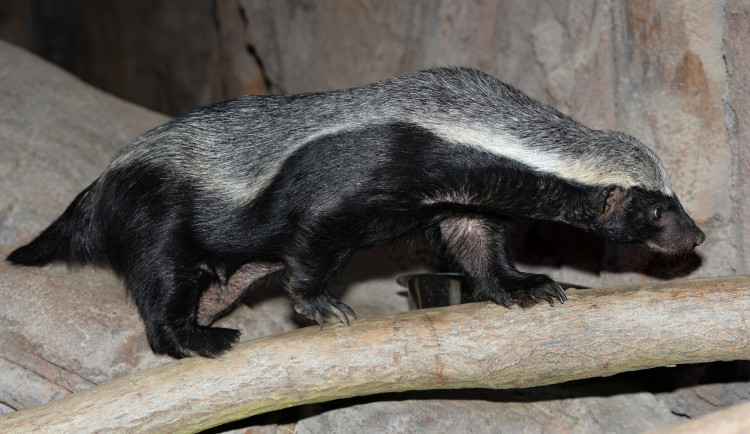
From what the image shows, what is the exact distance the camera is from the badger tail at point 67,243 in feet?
15.4

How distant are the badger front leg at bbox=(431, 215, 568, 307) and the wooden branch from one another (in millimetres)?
443

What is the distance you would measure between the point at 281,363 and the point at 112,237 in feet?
4.55

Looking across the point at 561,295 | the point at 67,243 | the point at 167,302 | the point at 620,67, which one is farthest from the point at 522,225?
the point at 67,243

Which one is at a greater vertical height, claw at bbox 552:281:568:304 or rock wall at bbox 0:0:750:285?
rock wall at bbox 0:0:750:285

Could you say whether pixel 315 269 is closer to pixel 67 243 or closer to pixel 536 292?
pixel 536 292

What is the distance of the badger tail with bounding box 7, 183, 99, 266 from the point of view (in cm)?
470

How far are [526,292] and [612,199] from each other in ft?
2.26

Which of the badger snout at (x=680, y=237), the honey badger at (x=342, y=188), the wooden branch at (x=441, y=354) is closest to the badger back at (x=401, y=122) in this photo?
the honey badger at (x=342, y=188)

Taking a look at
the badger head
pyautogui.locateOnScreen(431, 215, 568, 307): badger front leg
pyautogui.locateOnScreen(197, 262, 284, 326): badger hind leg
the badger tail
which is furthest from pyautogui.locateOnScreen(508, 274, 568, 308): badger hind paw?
the badger tail

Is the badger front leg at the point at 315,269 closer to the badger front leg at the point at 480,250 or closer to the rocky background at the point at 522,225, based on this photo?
the rocky background at the point at 522,225

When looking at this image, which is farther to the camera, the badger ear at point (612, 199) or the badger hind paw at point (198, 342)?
the badger ear at point (612, 199)

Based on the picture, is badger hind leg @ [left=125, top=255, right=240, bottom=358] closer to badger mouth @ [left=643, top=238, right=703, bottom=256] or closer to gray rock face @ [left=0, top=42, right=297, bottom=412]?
gray rock face @ [left=0, top=42, right=297, bottom=412]

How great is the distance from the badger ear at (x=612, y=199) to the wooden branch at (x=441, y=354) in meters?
0.47

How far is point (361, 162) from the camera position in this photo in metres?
4.00
